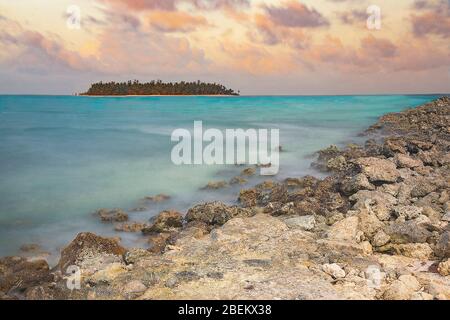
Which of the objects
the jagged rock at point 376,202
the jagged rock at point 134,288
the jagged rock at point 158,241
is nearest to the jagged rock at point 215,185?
the jagged rock at point 158,241

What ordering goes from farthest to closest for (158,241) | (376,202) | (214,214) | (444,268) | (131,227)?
(131,227) → (376,202) → (214,214) → (158,241) → (444,268)

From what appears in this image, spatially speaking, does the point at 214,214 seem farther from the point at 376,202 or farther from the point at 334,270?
the point at 334,270

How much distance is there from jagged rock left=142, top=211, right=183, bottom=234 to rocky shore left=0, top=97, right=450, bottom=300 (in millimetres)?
15

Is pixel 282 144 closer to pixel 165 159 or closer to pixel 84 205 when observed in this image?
pixel 165 159

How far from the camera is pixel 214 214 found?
623 cm

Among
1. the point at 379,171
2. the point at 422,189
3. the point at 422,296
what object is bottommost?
the point at 422,296

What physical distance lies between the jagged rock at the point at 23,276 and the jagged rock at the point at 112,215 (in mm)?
2248

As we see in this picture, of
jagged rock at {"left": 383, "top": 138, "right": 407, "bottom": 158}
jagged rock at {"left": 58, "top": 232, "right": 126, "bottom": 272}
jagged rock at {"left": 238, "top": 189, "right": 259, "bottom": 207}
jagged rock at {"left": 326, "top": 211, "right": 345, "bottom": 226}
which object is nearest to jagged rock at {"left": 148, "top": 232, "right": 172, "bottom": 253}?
jagged rock at {"left": 58, "top": 232, "right": 126, "bottom": 272}

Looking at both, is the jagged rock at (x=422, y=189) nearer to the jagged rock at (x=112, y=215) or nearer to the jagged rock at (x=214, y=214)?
the jagged rock at (x=214, y=214)

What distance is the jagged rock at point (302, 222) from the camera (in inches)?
214

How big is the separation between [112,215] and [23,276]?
2.79 metres

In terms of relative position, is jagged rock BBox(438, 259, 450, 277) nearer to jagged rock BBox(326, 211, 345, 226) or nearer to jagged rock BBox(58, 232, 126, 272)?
jagged rock BBox(326, 211, 345, 226)

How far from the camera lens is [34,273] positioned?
4508 mm

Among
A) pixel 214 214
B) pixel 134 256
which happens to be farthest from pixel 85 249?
pixel 214 214
